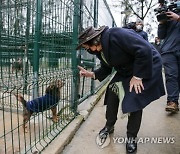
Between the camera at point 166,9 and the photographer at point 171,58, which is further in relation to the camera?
the photographer at point 171,58

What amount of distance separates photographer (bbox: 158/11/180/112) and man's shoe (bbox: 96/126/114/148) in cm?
116

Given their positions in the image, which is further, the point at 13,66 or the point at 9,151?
the point at 13,66

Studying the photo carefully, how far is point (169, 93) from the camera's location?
14.0 feet

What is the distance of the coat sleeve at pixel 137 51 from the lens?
279cm

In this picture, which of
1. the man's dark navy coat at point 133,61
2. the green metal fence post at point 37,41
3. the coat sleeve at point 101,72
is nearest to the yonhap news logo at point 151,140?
the man's dark navy coat at point 133,61

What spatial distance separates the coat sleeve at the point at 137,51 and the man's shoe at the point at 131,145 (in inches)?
29.9

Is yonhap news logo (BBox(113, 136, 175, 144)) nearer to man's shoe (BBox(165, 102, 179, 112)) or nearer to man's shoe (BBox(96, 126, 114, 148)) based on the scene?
man's shoe (BBox(96, 126, 114, 148))

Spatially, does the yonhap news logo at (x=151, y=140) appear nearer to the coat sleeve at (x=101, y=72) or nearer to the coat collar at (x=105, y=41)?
the coat sleeve at (x=101, y=72)

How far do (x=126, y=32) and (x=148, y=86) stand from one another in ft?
1.95

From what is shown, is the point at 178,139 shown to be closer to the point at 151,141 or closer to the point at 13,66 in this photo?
the point at 151,141

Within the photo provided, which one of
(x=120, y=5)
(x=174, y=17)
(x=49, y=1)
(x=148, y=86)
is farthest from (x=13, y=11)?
(x=120, y=5)

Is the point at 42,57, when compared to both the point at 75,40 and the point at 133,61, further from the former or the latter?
the point at 133,61

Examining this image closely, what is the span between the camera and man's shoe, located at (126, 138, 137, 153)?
10.1ft

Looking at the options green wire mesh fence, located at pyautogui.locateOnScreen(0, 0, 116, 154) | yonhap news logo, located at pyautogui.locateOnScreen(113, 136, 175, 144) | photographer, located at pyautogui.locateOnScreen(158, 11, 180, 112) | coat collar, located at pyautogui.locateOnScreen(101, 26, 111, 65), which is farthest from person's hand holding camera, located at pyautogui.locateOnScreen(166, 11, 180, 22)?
yonhap news logo, located at pyautogui.locateOnScreen(113, 136, 175, 144)
